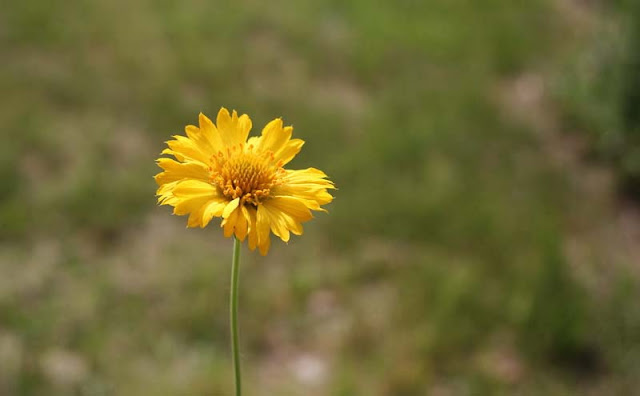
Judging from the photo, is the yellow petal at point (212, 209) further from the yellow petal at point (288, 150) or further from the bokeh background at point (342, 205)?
the bokeh background at point (342, 205)

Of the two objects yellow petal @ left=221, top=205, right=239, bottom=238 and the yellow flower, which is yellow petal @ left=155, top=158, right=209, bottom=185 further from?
yellow petal @ left=221, top=205, right=239, bottom=238

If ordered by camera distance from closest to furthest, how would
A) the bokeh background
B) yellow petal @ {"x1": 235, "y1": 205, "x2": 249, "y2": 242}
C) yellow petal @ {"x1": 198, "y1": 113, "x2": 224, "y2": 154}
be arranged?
1. yellow petal @ {"x1": 235, "y1": 205, "x2": 249, "y2": 242}
2. yellow petal @ {"x1": 198, "y1": 113, "x2": 224, "y2": 154}
3. the bokeh background

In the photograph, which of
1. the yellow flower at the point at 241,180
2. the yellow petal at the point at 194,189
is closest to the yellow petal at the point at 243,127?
the yellow flower at the point at 241,180

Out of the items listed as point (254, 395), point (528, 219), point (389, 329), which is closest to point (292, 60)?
point (528, 219)

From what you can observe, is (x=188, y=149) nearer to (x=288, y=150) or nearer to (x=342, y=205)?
(x=288, y=150)

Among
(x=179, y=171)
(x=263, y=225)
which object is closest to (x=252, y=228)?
(x=263, y=225)

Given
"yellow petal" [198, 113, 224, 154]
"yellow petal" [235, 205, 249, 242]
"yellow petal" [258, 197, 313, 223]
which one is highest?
"yellow petal" [198, 113, 224, 154]

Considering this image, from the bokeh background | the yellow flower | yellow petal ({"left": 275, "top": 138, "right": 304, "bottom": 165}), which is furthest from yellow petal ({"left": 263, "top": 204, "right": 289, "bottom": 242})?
the bokeh background
